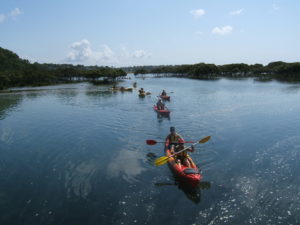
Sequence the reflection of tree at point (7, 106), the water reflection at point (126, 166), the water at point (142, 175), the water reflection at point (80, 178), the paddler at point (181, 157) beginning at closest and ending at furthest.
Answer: the water at point (142, 175) → the water reflection at point (80, 178) → the paddler at point (181, 157) → the water reflection at point (126, 166) → the reflection of tree at point (7, 106)

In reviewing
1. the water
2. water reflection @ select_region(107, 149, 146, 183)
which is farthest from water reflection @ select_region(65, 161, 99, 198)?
water reflection @ select_region(107, 149, 146, 183)

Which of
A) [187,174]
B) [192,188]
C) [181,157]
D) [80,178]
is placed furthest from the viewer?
[181,157]

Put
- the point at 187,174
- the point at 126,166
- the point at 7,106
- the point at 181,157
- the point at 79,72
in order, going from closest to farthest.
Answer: the point at 187,174 → the point at 181,157 → the point at 126,166 → the point at 7,106 → the point at 79,72

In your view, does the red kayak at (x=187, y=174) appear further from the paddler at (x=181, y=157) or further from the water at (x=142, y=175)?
the water at (x=142, y=175)

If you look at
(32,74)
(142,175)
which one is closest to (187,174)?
(142,175)

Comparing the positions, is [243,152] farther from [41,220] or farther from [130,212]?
[41,220]

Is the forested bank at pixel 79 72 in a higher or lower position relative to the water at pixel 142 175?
higher

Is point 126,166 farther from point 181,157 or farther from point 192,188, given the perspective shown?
point 192,188

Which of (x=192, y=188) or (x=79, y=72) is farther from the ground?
(x=79, y=72)

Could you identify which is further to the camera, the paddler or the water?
the paddler

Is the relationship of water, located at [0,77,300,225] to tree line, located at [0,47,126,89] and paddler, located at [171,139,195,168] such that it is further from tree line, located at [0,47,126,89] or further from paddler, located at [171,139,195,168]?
tree line, located at [0,47,126,89]

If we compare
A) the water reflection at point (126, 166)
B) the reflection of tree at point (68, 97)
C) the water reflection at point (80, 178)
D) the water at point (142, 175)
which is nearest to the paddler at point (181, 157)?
the water at point (142, 175)

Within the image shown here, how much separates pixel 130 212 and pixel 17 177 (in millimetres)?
9150

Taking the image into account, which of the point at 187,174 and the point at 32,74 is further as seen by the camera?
the point at 32,74
